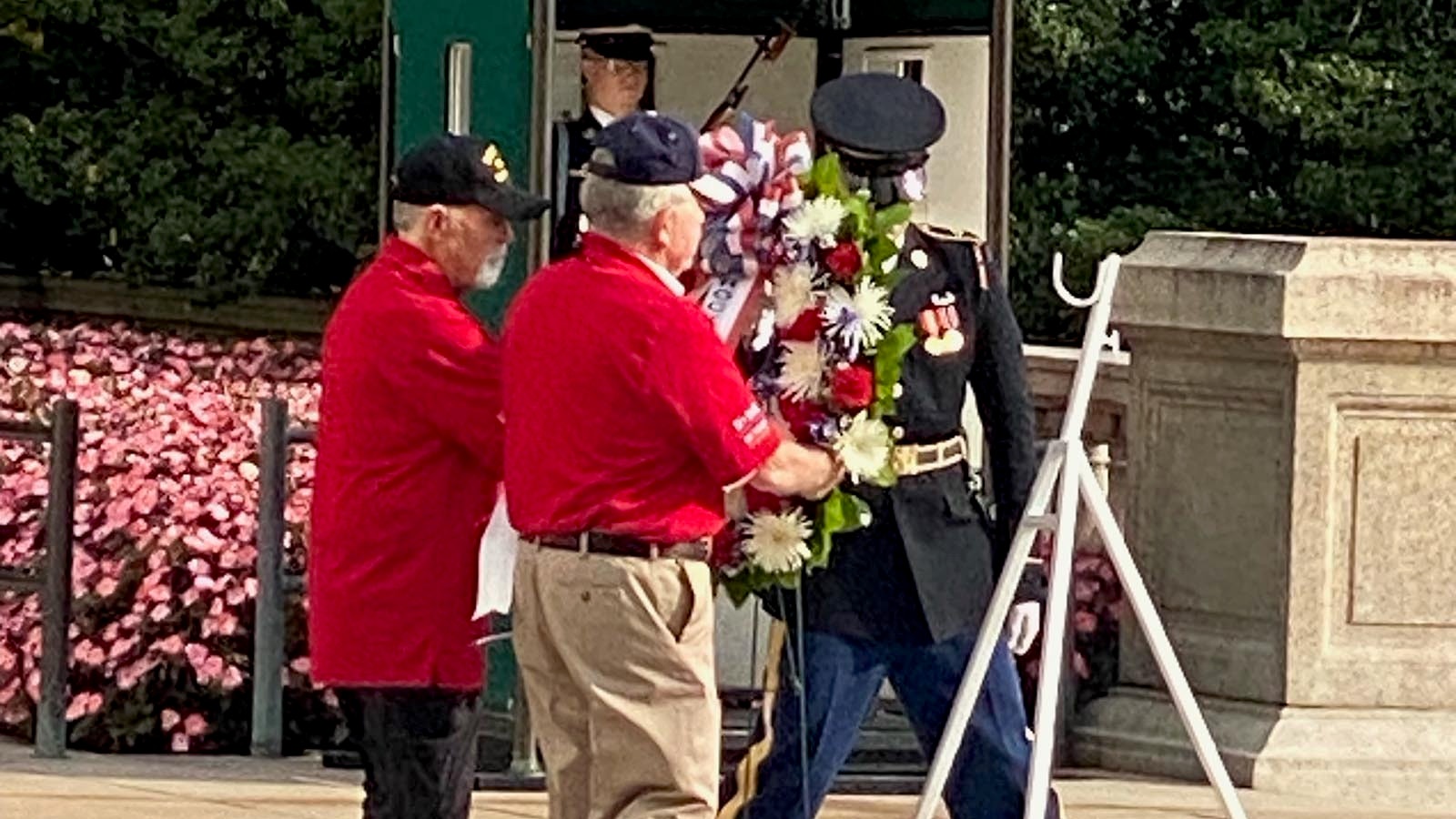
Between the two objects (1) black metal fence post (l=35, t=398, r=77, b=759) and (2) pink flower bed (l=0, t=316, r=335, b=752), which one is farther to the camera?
(2) pink flower bed (l=0, t=316, r=335, b=752)

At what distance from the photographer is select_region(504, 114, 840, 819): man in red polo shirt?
23.0 ft

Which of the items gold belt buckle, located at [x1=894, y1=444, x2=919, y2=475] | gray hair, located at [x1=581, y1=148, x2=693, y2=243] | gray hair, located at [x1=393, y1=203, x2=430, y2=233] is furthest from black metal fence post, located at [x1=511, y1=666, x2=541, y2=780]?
gray hair, located at [x1=581, y1=148, x2=693, y2=243]

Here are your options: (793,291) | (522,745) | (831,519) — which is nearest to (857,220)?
(793,291)

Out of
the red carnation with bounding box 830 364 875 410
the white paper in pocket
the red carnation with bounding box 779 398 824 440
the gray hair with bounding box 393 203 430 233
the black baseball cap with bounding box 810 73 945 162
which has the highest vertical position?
the black baseball cap with bounding box 810 73 945 162

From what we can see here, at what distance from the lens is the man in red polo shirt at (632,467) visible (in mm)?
7016

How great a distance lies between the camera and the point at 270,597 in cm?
1095

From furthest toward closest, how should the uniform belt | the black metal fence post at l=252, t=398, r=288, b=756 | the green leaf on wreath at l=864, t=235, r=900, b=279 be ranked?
the black metal fence post at l=252, t=398, r=288, b=756
the uniform belt
the green leaf on wreath at l=864, t=235, r=900, b=279

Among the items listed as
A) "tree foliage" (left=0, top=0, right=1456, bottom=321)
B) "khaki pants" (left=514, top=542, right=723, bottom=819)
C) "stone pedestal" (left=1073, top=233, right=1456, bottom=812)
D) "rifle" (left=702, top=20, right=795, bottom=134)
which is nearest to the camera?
"khaki pants" (left=514, top=542, right=723, bottom=819)

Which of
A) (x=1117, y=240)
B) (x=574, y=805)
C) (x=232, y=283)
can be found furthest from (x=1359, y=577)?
(x=232, y=283)

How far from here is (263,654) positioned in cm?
1092

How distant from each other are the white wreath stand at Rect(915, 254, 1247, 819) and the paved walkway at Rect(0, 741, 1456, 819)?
197 cm

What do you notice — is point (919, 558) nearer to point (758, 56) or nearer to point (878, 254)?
point (878, 254)

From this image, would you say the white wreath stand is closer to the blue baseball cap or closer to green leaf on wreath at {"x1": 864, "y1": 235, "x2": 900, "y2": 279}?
green leaf on wreath at {"x1": 864, "y1": 235, "x2": 900, "y2": 279}

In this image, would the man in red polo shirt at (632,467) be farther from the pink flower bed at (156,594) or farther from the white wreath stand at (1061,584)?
the pink flower bed at (156,594)
